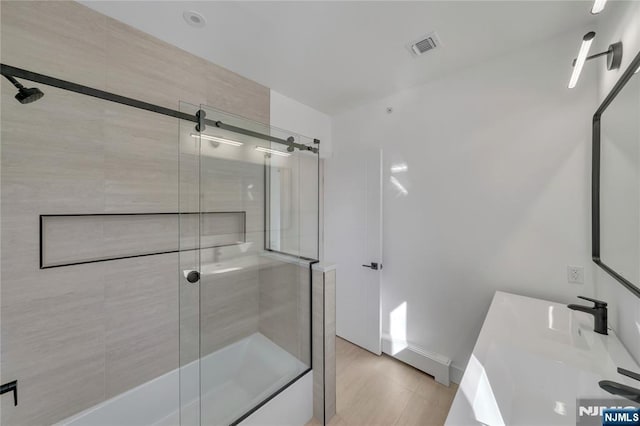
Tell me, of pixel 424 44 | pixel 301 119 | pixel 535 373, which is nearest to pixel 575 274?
pixel 535 373

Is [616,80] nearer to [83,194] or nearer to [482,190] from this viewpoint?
[482,190]

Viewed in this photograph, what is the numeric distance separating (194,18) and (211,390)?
90.3 inches

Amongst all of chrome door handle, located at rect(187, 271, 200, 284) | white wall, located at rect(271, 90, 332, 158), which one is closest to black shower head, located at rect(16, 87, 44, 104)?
chrome door handle, located at rect(187, 271, 200, 284)

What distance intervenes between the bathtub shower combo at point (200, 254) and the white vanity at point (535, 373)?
3.53 ft

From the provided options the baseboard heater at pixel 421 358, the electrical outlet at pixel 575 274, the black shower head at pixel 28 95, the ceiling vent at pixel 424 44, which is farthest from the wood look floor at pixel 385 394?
the ceiling vent at pixel 424 44

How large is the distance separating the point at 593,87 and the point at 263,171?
7.21ft

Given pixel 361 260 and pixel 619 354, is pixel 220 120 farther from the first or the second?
pixel 619 354

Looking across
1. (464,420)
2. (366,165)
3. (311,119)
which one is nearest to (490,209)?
(366,165)

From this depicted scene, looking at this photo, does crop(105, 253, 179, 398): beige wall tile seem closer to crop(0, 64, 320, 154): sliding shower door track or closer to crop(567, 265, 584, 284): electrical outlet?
crop(0, 64, 320, 154): sliding shower door track

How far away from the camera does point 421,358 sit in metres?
2.04

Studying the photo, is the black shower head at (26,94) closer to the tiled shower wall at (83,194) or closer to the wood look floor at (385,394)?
the tiled shower wall at (83,194)

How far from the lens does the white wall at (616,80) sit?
38.6 inches

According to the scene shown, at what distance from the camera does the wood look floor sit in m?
1.61

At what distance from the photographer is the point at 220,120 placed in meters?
1.41
